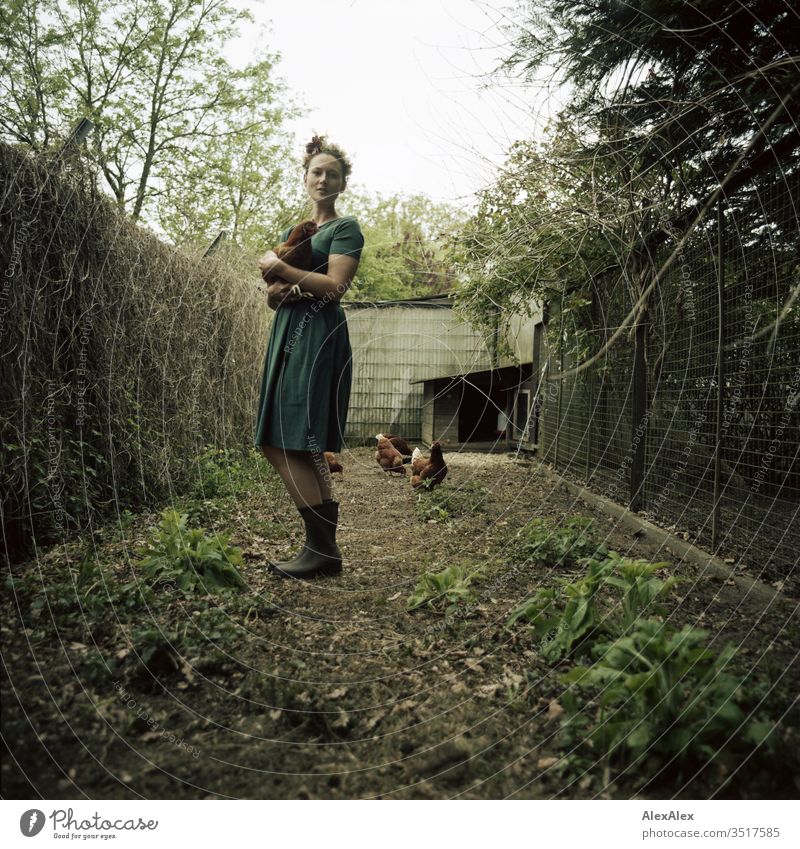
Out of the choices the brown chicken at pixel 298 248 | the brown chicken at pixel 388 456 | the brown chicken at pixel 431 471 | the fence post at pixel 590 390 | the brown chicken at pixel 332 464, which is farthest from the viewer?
the brown chicken at pixel 388 456

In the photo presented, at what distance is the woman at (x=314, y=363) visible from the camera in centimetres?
238

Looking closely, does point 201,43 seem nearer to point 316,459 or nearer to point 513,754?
point 316,459

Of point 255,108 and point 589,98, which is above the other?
point 589,98

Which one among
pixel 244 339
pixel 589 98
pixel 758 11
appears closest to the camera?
pixel 758 11

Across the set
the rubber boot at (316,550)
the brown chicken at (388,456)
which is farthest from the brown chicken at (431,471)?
the rubber boot at (316,550)

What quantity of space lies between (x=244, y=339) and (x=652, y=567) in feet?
13.8

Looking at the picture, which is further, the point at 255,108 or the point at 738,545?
the point at 738,545

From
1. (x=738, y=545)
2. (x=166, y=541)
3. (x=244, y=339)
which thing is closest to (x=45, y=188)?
(x=166, y=541)

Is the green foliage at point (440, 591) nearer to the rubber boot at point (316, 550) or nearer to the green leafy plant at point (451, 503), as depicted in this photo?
the rubber boot at point (316, 550)

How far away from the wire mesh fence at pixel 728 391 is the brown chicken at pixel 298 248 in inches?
72.4

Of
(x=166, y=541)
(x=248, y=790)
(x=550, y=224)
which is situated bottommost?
(x=248, y=790)

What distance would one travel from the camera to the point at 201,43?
236 cm

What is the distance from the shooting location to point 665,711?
A: 145 centimetres

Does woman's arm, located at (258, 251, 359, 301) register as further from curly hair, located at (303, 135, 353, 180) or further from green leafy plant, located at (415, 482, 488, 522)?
green leafy plant, located at (415, 482, 488, 522)
